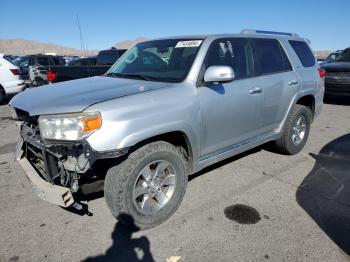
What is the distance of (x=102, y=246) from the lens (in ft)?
9.77

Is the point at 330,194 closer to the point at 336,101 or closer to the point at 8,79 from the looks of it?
the point at 336,101

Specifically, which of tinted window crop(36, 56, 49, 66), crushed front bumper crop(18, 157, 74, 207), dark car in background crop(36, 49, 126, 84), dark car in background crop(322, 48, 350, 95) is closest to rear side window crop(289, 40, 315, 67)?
crushed front bumper crop(18, 157, 74, 207)

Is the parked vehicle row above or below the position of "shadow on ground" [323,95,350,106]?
above

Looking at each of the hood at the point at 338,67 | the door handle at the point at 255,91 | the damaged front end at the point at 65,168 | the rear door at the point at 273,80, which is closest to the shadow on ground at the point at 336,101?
the hood at the point at 338,67

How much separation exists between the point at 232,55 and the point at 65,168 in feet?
7.76

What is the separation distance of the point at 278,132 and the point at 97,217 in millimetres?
2809

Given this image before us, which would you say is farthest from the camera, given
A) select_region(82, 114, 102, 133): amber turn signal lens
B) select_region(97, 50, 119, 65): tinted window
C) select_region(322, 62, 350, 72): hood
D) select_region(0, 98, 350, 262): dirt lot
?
select_region(97, 50, 119, 65): tinted window

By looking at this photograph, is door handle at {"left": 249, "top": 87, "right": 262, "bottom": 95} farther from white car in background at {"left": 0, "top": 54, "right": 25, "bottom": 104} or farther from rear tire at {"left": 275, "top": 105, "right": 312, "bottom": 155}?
white car in background at {"left": 0, "top": 54, "right": 25, "bottom": 104}

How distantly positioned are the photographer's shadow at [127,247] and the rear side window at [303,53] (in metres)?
3.72

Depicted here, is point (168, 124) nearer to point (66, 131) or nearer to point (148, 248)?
point (66, 131)

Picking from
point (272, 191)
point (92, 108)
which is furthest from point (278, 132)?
point (92, 108)

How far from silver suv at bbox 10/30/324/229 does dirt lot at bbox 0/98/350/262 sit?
0.30 m

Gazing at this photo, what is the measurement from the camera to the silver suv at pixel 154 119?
9.06 feet

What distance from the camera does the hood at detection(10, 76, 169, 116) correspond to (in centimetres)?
284
